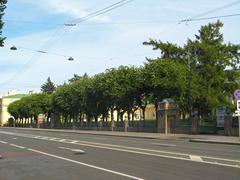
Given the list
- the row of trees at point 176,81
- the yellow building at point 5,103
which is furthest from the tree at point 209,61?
the yellow building at point 5,103

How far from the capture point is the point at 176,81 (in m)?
55.1

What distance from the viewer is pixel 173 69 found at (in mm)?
56531

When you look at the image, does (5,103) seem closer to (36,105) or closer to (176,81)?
(36,105)

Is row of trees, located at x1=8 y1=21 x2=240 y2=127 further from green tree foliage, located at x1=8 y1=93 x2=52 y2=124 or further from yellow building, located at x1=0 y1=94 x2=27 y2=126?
yellow building, located at x1=0 y1=94 x2=27 y2=126

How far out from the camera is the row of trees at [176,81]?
56.6 metres

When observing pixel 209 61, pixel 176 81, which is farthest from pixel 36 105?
pixel 176 81

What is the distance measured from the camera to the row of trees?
186 feet

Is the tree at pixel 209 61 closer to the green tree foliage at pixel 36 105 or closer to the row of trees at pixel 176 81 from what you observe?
the row of trees at pixel 176 81

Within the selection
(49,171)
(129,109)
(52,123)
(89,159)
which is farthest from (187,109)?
(52,123)

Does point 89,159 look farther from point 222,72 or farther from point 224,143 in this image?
point 222,72

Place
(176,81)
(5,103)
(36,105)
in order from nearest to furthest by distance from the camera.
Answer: (176,81)
(36,105)
(5,103)

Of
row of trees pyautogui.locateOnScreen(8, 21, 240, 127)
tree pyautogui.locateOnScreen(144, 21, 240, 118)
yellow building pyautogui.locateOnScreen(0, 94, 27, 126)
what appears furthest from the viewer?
→ yellow building pyautogui.locateOnScreen(0, 94, 27, 126)

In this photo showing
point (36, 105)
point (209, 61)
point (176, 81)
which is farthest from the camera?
point (36, 105)

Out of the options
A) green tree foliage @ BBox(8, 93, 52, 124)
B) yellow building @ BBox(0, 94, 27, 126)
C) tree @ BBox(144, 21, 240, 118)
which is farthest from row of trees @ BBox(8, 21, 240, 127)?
yellow building @ BBox(0, 94, 27, 126)
